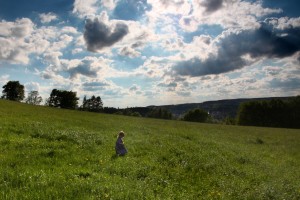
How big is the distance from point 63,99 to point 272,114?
8899 cm

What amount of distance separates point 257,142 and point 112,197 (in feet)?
129

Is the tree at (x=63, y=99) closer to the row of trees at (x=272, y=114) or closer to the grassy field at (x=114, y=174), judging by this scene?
the row of trees at (x=272, y=114)

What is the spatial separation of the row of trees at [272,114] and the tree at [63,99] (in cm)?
7222

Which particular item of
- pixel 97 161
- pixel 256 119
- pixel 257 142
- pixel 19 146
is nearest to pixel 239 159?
pixel 97 161

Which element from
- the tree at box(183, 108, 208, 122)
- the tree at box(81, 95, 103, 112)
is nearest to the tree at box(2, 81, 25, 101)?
the tree at box(81, 95, 103, 112)

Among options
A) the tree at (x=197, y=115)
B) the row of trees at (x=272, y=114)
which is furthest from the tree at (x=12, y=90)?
the row of trees at (x=272, y=114)

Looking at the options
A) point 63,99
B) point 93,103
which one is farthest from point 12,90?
point 93,103

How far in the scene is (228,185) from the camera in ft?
50.5

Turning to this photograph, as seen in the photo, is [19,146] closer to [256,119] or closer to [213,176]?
[213,176]

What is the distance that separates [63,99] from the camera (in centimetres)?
13712

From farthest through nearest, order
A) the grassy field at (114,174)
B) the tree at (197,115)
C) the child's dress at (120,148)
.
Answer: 1. the tree at (197,115)
2. the child's dress at (120,148)
3. the grassy field at (114,174)

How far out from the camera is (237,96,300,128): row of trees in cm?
13125

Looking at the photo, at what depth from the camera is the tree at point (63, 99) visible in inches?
5394

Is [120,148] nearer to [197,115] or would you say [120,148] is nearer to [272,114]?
[272,114]
